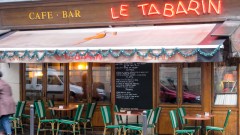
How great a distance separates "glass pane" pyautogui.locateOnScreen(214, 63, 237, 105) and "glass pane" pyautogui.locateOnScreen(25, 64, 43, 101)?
5362 mm

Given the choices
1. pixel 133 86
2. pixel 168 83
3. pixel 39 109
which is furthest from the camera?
pixel 133 86

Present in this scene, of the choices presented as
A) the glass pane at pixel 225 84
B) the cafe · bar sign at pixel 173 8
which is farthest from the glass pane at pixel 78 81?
the glass pane at pixel 225 84

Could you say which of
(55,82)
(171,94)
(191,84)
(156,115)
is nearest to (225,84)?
(191,84)

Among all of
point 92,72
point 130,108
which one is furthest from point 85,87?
point 130,108

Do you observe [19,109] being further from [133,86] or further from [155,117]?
[155,117]

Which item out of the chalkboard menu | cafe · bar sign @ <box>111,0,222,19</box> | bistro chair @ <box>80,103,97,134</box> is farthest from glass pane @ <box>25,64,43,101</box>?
cafe · bar sign @ <box>111,0,222,19</box>

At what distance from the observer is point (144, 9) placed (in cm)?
1226

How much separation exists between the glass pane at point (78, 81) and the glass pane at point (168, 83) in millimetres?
2322

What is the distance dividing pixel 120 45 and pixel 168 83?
7.96ft

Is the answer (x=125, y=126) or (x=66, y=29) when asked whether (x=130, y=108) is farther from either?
(x=66, y=29)

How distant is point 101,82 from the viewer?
13047mm

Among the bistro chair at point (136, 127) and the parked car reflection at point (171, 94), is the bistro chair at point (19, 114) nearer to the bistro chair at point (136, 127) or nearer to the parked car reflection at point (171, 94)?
the bistro chair at point (136, 127)

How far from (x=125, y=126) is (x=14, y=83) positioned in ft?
14.8

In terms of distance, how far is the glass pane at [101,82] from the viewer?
1297cm
